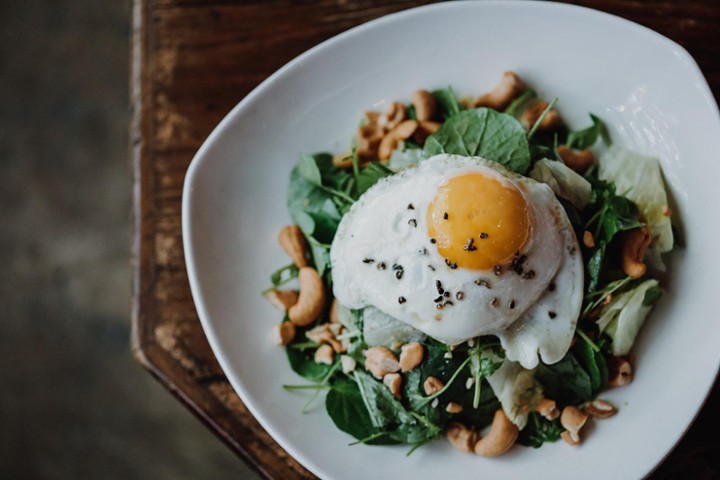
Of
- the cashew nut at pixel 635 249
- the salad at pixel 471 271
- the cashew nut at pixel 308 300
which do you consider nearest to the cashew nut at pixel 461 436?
the salad at pixel 471 271

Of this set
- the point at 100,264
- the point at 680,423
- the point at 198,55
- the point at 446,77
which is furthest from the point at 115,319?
the point at 680,423

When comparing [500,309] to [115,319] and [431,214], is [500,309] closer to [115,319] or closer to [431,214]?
[431,214]

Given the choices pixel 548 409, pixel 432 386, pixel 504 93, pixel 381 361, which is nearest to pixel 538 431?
pixel 548 409

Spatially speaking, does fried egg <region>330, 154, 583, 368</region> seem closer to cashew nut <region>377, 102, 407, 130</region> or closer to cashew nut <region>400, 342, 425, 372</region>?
cashew nut <region>400, 342, 425, 372</region>

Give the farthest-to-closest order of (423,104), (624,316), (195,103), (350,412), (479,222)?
(195,103)
(423,104)
(350,412)
(624,316)
(479,222)

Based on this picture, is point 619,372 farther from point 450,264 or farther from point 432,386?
point 450,264

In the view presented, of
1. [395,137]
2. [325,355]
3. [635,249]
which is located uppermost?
[395,137]

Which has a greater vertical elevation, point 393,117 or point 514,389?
point 393,117

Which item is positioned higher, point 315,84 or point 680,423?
point 315,84
